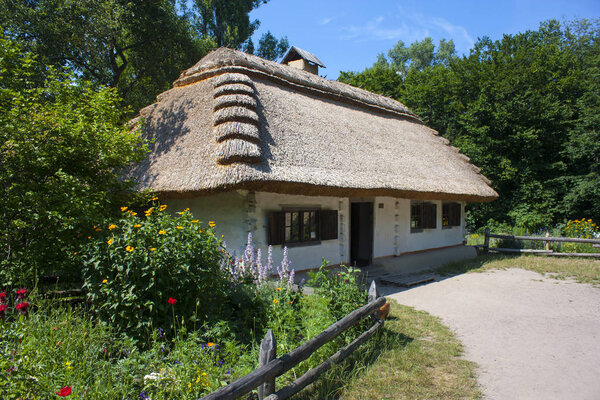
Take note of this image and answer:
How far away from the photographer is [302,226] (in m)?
8.23

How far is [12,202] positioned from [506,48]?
25.9m

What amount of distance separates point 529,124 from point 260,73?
16753mm

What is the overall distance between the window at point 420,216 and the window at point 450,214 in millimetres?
1249

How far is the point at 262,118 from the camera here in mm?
7875

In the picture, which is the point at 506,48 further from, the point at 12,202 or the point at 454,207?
the point at 12,202

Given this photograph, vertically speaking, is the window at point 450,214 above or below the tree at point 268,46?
below

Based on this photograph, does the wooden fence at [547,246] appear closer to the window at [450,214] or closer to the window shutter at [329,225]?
the window at [450,214]

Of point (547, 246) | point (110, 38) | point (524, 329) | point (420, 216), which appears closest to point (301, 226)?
point (524, 329)

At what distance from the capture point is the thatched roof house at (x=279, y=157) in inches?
265

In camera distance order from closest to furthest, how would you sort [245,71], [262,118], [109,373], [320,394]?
[109,373]
[320,394]
[262,118]
[245,71]

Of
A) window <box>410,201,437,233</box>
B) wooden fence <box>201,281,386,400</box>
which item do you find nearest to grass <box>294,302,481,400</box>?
wooden fence <box>201,281,386,400</box>

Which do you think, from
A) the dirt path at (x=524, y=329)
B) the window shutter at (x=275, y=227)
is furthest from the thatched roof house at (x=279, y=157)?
the dirt path at (x=524, y=329)

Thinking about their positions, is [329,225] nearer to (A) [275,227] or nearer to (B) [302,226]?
(B) [302,226]

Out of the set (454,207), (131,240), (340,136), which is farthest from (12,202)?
(454,207)
